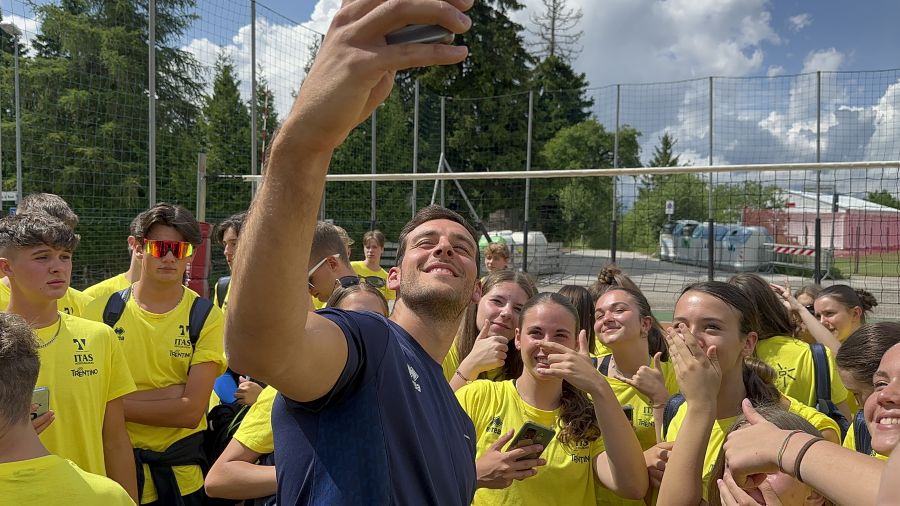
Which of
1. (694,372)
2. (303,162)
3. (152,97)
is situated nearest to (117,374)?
(303,162)

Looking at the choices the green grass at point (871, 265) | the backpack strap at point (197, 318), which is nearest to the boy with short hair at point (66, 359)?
the backpack strap at point (197, 318)

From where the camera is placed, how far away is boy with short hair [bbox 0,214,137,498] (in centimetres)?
255

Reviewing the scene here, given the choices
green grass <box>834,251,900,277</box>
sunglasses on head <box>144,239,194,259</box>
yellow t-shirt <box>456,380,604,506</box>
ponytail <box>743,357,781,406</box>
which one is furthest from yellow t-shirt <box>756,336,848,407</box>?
green grass <box>834,251,900,277</box>

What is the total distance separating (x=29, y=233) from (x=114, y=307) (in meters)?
0.63

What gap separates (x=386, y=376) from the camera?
1.37 metres

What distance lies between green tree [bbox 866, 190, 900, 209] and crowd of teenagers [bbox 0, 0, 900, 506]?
857 cm

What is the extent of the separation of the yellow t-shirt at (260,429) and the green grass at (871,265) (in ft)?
40.0

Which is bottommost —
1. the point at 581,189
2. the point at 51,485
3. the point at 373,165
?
the point at 51,485

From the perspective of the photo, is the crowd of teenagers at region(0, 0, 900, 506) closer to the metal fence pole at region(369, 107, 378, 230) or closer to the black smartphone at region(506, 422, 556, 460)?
the black smartphone at region(506, 422, 556, 460)

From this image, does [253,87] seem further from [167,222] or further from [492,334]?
[492,334]

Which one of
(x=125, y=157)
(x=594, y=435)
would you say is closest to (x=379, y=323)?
(x=594, y=435)

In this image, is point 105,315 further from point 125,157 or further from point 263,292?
point 125,157

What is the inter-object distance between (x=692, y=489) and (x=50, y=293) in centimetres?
264

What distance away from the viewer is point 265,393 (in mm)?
2574
